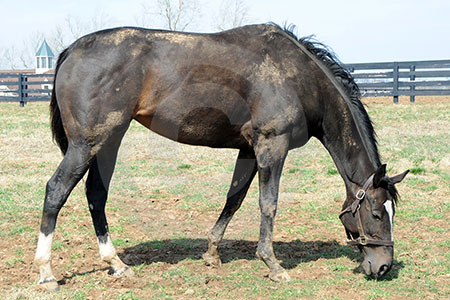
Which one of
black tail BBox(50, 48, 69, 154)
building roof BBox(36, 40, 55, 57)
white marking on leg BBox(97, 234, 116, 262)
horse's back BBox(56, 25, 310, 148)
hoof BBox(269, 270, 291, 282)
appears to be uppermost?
horse's back BBox(56, 25, 310, 148)

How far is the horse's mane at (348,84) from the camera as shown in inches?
197

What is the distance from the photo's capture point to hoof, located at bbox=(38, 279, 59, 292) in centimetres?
435

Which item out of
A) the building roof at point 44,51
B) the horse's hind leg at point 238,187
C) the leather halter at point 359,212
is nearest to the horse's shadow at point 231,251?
the horse's hind leg at point 238,187

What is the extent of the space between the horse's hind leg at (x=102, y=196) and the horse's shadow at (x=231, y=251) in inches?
14.6

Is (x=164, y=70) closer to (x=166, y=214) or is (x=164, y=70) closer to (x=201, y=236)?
(x=201, y=236)

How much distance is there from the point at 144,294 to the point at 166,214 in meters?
2.89

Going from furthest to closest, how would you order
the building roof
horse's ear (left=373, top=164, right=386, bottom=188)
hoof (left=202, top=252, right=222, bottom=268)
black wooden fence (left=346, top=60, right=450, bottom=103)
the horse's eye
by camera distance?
→ the building roof
black wooden fence (left=346, top=60, right=450, bottom=103)
hoof (left=202, top=252, right=222, bottom=268)
the horse's eye
horse's ear (left=373, top=164, right=386, bottom=188)

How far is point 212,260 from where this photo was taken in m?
5.26

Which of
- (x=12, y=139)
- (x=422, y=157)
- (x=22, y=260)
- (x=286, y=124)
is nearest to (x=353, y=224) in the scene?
(x=286, y=124)

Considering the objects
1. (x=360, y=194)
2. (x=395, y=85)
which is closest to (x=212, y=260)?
(x=360, y=194)

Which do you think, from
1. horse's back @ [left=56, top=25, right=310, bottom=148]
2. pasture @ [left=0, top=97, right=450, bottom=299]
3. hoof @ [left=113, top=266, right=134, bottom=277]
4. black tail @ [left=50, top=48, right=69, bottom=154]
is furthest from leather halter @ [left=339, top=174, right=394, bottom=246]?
black tail @ [left=50, top=48, right=69, bottom=154]

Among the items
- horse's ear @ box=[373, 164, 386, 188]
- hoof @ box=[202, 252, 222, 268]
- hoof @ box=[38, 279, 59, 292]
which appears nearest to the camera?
hoof @ box=[38, 279, 59, 292]

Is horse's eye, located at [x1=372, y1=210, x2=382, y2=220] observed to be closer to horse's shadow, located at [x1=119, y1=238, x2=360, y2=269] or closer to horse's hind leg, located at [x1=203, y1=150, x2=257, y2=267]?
horse's shadow, located at [x1=119, y1=238, x2=360, y2=269]

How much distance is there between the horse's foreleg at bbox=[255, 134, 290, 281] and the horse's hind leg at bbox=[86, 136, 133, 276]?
51.1 inches
